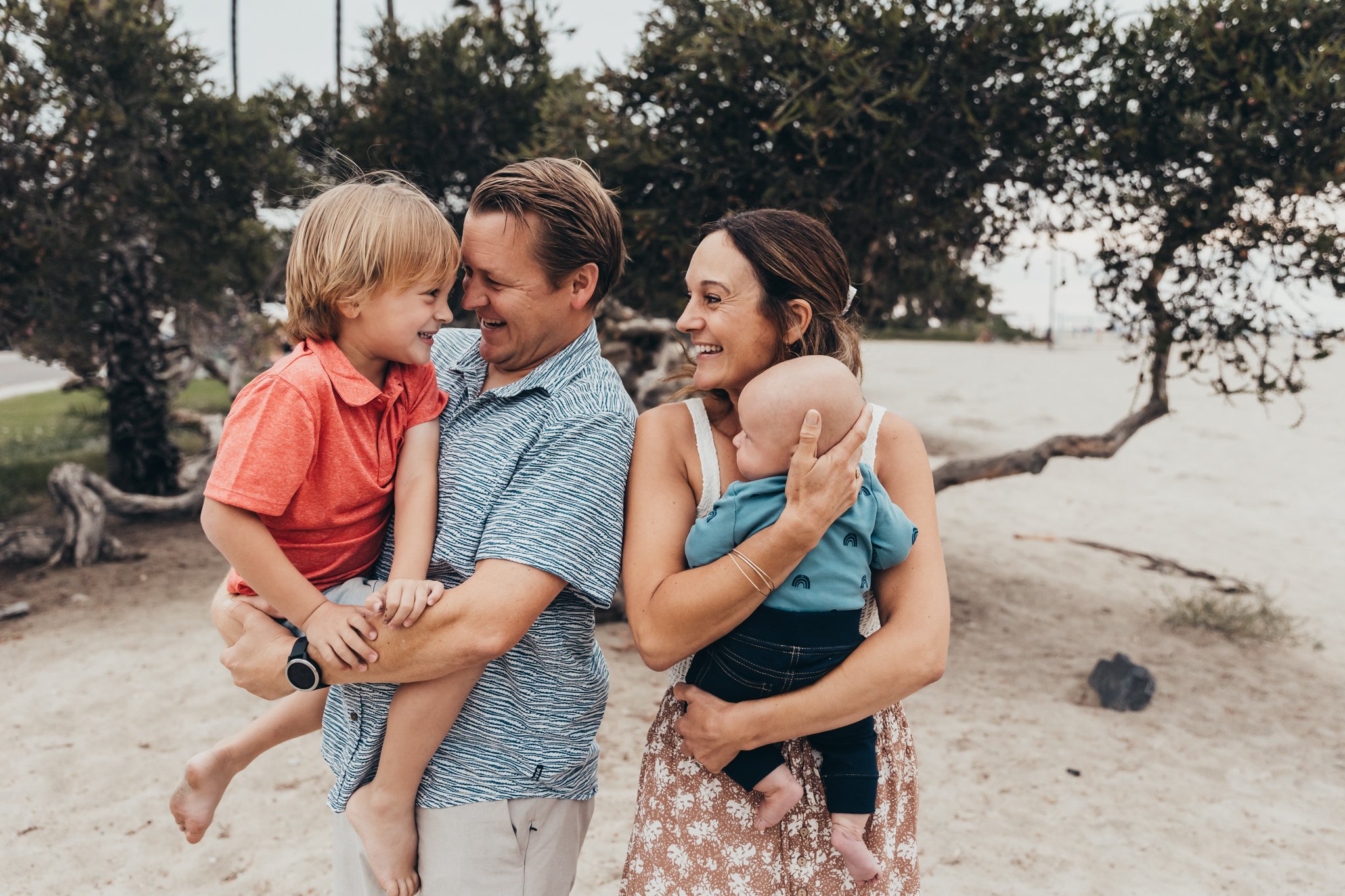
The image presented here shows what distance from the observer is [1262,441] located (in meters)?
16.3

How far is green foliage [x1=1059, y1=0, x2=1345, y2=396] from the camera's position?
5.32 meters

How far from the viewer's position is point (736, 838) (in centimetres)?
189

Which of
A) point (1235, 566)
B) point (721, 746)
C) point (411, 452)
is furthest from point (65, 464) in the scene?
point (1235, 566)

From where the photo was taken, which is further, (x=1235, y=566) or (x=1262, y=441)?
(x=1262, y=441)

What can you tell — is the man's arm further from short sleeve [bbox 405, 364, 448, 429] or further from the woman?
short sleeve [bbox 405, 364, 448, 429]

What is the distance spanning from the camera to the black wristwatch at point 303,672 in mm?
1774

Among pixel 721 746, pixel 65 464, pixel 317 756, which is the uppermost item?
pixel 721 746

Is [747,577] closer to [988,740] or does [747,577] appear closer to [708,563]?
[708,563]

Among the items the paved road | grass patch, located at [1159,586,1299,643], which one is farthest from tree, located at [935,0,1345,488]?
the paved road

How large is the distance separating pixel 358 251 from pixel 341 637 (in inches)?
30.5

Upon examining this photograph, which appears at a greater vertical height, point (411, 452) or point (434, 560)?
point (411, 452)

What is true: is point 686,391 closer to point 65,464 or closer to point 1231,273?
point 1231,273

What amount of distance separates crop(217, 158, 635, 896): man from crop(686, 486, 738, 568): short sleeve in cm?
17

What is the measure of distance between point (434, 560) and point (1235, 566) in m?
9.88
